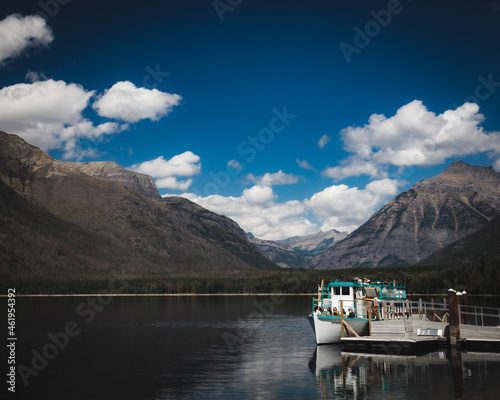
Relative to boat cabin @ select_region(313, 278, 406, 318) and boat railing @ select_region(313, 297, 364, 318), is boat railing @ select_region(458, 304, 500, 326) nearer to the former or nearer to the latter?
boat cabin @ select_region(313, 278, 406, 318)

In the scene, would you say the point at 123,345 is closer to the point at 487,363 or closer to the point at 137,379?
the point at 137,379

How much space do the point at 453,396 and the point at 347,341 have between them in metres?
26.1

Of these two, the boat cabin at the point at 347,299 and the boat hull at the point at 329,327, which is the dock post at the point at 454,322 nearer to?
the boat hull at the point at 329,327

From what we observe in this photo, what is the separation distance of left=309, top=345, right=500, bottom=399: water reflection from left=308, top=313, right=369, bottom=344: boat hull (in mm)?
6044

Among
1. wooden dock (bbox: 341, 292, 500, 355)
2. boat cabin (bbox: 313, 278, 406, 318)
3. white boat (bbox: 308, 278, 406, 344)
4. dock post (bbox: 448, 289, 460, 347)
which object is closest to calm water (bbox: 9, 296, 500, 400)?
wooden dock (bbox: 341, 292, 500, 355)

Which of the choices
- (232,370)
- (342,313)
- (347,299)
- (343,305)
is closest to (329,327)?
(342,313)

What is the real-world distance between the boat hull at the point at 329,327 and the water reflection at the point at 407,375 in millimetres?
6044

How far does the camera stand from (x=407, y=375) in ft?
173

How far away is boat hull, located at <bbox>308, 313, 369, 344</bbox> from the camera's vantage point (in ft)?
241

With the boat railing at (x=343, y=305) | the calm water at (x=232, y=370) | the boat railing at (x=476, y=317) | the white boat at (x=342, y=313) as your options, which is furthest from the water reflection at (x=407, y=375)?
the boat railing at (x=343, y=305)

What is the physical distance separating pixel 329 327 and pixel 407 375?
23.2 meters

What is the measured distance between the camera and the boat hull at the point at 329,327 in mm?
73375

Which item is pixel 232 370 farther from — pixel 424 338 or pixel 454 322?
pixel 454 322

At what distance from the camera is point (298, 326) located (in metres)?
113
